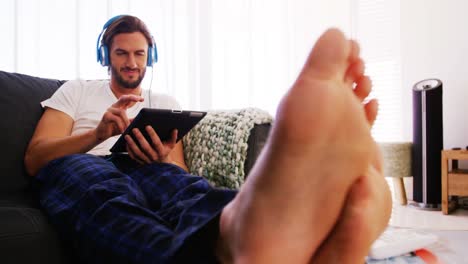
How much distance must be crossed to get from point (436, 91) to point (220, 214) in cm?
222

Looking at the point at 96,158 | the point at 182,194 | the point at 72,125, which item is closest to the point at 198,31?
the point at 72,125

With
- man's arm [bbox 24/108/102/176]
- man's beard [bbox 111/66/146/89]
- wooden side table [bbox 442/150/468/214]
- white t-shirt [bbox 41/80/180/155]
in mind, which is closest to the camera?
man's arm [bbox 24/108/102/176]

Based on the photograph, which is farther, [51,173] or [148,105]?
[148,105]

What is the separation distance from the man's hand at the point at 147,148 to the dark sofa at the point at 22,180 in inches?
8.5

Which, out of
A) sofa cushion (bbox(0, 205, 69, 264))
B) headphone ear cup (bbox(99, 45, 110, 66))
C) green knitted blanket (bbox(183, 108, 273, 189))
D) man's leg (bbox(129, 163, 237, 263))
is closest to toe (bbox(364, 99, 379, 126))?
man's leg (bbox(129, 163, 237, 263))

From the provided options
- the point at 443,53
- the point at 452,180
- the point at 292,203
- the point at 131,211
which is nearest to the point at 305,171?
the point at 292,203

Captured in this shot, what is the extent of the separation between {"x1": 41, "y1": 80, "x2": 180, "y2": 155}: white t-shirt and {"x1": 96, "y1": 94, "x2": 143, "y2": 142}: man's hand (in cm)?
21

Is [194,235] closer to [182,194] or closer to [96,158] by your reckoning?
[182,194]

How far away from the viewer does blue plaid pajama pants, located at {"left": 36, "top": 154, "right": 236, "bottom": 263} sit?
53 centimetres

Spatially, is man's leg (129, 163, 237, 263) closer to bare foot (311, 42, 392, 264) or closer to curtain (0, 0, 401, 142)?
A: bare foot (311, 42, 392, 264)

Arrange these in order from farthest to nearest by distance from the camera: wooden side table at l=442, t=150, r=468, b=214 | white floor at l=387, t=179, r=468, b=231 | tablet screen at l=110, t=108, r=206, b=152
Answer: wooden side table at l=442, t=150, r=468, b=214
white floor at l=387, t=179, r=468, b=231
tablet screen at l=110, t=108, r=206, b=152

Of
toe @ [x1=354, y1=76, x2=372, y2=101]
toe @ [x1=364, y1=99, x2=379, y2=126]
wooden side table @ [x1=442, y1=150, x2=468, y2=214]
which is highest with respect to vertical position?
toe @ [x1=354, y1=76, x2=372, y2=101]

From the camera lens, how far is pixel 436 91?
2.39 m

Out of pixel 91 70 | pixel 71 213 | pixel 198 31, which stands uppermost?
pixel 198 31
